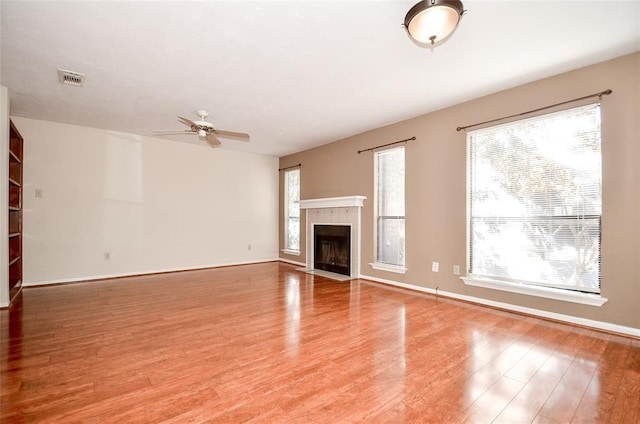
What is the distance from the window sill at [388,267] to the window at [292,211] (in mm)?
2496

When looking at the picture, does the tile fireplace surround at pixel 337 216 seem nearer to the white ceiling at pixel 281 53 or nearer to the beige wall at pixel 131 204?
the beige wall at pixel 131 204

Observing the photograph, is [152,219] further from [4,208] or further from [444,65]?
[444,65]

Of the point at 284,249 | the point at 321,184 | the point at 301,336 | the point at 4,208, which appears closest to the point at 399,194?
the point at 321,184

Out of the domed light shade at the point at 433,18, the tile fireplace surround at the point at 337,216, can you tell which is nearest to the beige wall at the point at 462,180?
the tile fireplace surround at the point at 337,216

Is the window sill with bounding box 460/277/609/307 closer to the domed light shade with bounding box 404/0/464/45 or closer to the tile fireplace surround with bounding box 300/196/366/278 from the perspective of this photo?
the tile fireplace surround with bounding box 300/196/366/278

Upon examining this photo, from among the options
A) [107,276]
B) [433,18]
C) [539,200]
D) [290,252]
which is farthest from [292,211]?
[433,18]

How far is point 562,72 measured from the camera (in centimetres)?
325

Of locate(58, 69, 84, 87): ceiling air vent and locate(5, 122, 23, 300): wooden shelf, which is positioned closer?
locate(58, 69, 84, 87): ceiling air vent

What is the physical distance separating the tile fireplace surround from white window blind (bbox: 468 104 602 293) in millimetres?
2050

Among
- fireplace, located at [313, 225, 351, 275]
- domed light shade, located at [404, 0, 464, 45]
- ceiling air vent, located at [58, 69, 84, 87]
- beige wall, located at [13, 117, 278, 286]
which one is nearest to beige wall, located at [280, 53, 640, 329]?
fireplace, located at [313, 225, 351, 275]

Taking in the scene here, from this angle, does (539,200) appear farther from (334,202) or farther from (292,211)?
(292,211)

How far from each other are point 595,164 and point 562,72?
1.08m

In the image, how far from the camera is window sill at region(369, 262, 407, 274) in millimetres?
4811

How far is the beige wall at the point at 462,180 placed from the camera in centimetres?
285
